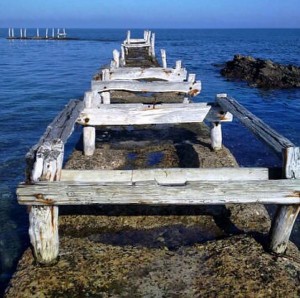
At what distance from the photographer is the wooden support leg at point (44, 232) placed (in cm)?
396

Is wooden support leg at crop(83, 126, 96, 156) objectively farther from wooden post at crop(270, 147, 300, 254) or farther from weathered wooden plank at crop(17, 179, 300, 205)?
wooden post at crop(270, 147, 300, 254)

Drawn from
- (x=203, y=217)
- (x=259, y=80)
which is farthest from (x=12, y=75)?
(x=203, y=217)

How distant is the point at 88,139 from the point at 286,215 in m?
4.32

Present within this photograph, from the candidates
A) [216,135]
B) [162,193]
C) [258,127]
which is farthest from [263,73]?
[162,193]

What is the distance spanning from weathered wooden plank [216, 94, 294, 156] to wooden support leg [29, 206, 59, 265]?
103 inches

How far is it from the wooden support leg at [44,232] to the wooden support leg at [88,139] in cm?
348

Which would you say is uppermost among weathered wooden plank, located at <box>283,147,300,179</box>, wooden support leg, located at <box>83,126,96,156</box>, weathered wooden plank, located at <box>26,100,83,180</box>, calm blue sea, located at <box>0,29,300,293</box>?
weathered wooden plank, located at <box>283,147,300,179</box>

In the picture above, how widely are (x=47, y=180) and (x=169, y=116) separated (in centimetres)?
385

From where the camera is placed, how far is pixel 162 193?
3.90m

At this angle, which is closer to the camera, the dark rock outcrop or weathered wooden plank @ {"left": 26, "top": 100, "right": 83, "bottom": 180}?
weathered wooden plank @ {"left": 26, "top": 100, "right": 83, "bottom": 180}

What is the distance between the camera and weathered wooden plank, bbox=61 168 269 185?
4312mm

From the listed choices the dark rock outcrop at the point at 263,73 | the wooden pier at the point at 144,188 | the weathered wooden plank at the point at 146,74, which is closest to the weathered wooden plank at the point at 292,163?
the wooden pier at the point at 144,188

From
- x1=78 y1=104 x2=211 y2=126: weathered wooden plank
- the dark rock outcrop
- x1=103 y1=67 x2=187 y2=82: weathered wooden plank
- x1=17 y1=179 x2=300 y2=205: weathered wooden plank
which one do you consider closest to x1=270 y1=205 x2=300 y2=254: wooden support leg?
x1=17 y1=179 x2=300 y2=205: weathered wooden plank

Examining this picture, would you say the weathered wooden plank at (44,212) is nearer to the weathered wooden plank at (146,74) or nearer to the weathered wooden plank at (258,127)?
the weathered wooden plank at (258,127)
